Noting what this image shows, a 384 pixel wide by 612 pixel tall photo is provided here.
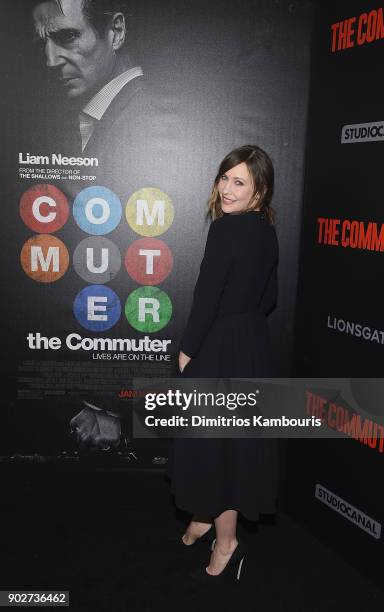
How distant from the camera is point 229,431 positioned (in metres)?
2.27

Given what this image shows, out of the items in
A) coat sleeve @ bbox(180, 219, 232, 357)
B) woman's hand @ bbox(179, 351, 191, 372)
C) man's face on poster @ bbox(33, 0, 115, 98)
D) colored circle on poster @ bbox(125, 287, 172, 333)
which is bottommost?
woman's hand @ bbox(179, 351, 191, 372)

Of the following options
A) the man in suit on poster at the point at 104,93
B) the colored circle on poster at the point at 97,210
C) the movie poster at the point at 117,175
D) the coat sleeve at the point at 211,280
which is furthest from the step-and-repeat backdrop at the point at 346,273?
the colored circle on poster at the point at 97,210

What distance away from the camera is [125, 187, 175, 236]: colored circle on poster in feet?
9.58

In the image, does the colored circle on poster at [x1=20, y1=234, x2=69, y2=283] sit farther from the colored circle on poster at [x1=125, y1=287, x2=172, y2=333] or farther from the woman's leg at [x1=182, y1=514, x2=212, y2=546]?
the woman's leg at [x1=182, y1=514, x2=212, y2=546]

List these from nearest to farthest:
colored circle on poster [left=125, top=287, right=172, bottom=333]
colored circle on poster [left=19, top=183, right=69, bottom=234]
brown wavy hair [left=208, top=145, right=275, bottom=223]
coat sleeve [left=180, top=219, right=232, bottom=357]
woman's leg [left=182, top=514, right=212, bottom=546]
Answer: coat sleeve [left=180, top=219, right=232, bottom=357] < brown wavy hair [left=208, top=145, right=275, bottom=223] < woman's leg [left=182, top=514, right=212, bottom=546] < colored circle on poster [left=19, top=183, right=69, bottom=234] < colored circle on poster [left=125, top=287, right=172, bottom=333]

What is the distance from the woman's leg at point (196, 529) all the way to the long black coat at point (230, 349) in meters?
0.39

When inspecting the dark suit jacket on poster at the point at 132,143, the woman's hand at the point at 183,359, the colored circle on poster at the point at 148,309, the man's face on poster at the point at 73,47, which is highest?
the man's face on poster at the point at 73,47

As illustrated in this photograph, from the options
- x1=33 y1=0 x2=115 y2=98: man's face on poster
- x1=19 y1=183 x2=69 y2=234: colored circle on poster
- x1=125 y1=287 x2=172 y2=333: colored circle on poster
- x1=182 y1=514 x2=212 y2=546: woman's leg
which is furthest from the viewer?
x1=125 y1=287 x2=172 y2=333: colored circle on poster

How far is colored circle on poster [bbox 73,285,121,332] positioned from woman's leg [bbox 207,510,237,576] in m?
1.14

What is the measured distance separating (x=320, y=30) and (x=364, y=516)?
2140 mm

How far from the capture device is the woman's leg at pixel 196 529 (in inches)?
104

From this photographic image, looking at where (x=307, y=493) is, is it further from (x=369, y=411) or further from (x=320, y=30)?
(x=320, y=30)

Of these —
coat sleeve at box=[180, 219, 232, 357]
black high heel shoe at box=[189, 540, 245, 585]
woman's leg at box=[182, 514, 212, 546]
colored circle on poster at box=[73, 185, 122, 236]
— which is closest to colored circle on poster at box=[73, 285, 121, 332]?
colored circle on poster at box=[73, 185, 122, 236]

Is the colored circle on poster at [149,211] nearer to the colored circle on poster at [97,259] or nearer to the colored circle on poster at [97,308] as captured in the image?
the colored circle on poster at [97,259]
